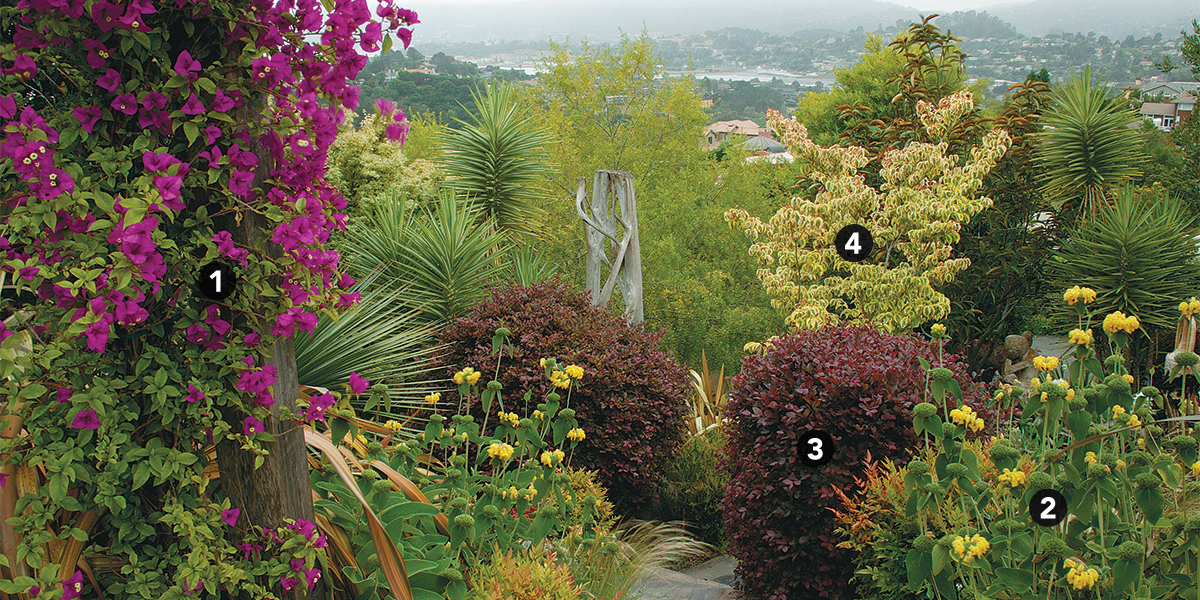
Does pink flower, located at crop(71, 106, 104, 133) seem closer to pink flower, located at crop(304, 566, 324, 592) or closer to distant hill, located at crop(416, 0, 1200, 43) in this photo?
pink flower, located at crop(304, 566, 324, 592)

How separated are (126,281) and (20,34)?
68 centimetres

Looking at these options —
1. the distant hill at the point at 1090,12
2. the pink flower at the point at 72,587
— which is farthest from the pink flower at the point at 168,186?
the distant hill at the point at 1090,12

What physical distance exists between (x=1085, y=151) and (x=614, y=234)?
5345mm

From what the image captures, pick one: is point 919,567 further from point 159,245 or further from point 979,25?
point 979,25

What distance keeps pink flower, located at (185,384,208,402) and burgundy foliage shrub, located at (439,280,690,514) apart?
9.79ft

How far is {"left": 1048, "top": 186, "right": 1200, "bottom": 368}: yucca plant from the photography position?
779 centimetres

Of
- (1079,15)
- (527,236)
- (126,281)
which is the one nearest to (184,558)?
(126,281)

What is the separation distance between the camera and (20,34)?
6.54 ft

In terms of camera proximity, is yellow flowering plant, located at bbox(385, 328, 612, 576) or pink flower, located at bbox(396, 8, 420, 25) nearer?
pink flower, located at bbox(396, 8, 420, 25)

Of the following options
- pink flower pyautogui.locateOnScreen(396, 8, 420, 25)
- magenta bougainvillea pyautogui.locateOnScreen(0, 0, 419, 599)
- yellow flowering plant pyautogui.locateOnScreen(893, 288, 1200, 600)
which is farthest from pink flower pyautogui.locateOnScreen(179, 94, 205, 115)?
yellow flowering plant pyautogui.locateOnScreen(893, 288, 1200, 600)

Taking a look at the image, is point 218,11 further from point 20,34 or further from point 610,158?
point 610,158

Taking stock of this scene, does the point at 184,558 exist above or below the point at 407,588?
above

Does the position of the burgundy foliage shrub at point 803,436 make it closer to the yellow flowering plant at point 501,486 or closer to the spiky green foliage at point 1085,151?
the yellow flowering plant at point 501,486

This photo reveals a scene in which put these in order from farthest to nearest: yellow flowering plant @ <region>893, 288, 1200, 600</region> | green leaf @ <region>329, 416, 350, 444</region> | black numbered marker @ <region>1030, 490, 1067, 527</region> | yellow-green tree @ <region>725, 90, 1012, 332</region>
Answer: yellow-green tree @ <region>725, 90, 1012, 332</region> → green leaf @ <region>329, 416, 350, 444</region> → black numbered marker @ <region>1030, 490, 1067, 527</region> → yellow flowering plant @ <region>893, 288, 1200, 600</region>
